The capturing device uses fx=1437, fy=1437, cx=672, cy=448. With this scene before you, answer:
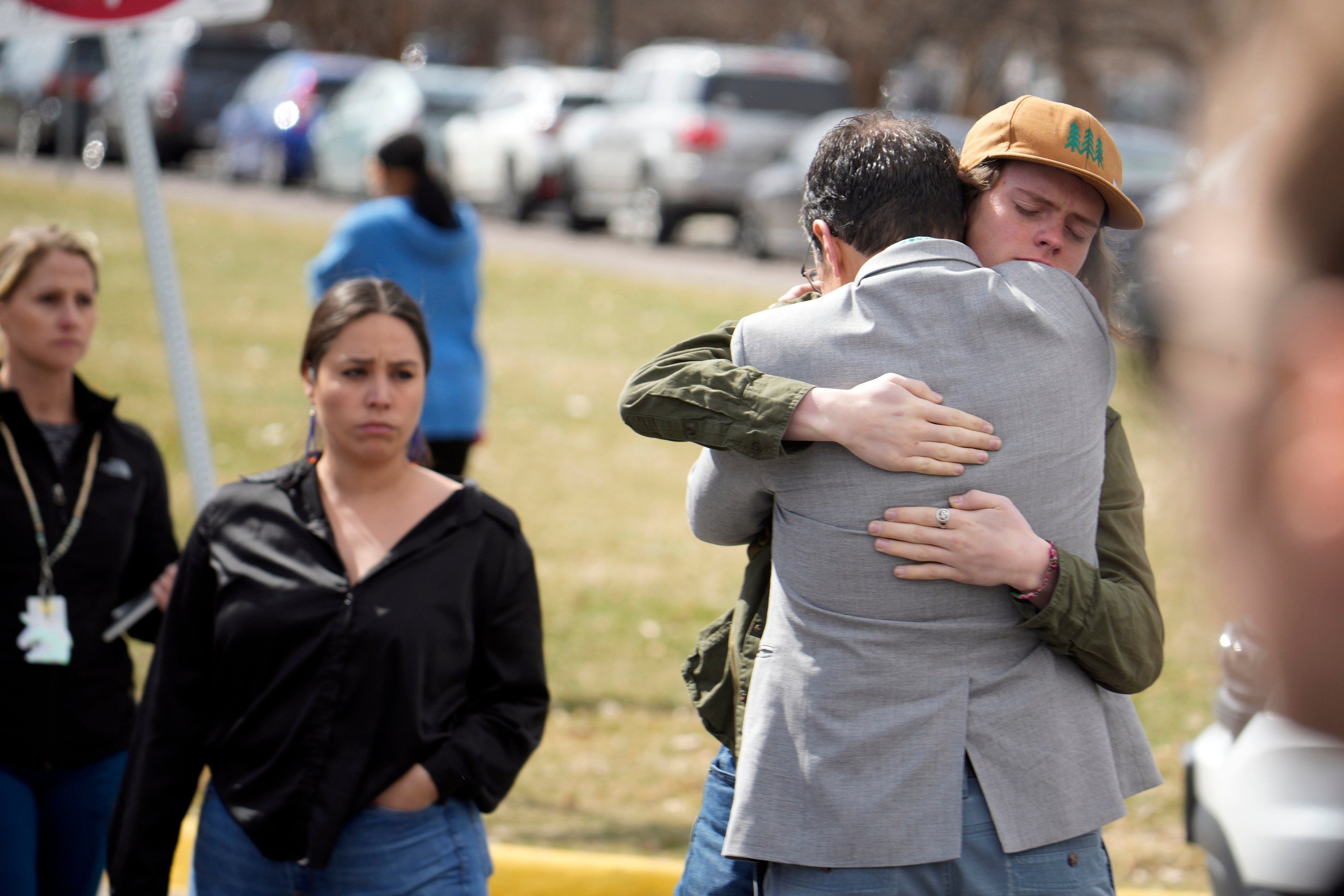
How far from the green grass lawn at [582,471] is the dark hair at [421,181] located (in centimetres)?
217

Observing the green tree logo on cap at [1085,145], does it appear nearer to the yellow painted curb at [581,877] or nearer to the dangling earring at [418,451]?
the dangling earring at [418,451]

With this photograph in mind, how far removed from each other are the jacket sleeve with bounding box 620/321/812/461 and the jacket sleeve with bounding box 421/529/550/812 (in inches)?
29.7

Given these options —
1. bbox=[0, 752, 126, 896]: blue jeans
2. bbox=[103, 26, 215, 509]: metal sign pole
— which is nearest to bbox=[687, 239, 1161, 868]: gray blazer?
bbox=[0, 752, 126, 896]: blue jeans

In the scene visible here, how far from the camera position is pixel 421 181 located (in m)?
6.20

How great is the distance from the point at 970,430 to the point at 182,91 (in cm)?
2719

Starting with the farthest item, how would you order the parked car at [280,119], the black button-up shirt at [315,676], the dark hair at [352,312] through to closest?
the parked car at [280,119] < the dark hair at [352,312] < the black button-up shirt at [315,676]

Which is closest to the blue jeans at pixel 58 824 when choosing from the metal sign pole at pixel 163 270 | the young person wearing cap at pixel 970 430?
the metal sign pole at pixel 163 270

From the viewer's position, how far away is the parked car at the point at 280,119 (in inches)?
923

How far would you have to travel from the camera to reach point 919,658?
7.08 ft

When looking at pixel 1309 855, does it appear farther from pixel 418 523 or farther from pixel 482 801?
pixel 418 523

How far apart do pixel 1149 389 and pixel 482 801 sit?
7.66 ft

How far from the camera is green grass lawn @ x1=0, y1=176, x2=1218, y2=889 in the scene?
16.6 feet

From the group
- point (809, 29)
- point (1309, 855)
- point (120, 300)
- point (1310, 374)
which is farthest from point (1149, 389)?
point (809, 29)

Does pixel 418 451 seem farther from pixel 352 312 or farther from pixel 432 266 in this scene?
pixel 432 266
